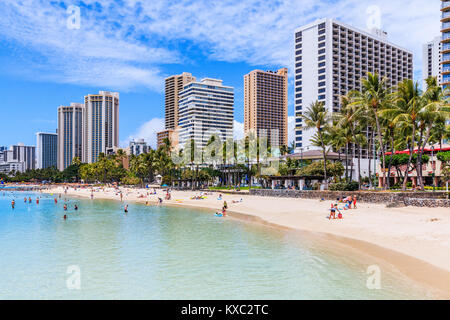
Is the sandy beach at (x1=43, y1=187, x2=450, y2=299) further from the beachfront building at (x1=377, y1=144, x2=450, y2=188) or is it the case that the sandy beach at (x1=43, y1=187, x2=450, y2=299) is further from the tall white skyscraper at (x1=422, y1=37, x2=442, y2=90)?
the tall white skyscraper at (x1=422, y1=37, x2=442, y2=90)

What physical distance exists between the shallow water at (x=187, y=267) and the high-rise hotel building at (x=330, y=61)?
9025cm

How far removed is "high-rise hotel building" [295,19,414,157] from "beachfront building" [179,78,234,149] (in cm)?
7282

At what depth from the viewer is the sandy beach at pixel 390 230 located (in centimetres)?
1563

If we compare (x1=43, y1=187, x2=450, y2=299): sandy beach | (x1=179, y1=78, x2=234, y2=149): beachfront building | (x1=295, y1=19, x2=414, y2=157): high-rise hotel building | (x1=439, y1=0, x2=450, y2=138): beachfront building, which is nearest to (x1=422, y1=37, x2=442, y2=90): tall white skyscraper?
(x1=295, y1=19, x2=414, y2=157): high-rise hotel building

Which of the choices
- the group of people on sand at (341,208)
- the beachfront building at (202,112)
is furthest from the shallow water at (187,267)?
the beachfront building at (202,112)

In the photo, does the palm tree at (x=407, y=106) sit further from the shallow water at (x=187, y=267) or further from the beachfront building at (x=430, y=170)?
the shallow water at (x=187, y=267)

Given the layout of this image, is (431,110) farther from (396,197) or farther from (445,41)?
(445,41)

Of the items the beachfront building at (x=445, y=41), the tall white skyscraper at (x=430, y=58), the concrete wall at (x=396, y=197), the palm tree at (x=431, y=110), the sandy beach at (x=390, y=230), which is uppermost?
the tall white skyscraper at (x=430, y=58)

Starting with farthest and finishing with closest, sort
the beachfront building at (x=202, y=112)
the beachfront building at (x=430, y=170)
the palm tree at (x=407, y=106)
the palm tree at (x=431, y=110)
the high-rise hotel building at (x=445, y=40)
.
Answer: the beachfront building at (x=202, y=112) < the high-rise hotel building at (x=445, y=40) < the beachfront building at (x=430, y=170) < the palm tree at (x=407, y=106) < the palm tree at (x=431, y=110)

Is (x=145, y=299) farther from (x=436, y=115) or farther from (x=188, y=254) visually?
(x=436, y=115)

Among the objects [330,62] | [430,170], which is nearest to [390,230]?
[430,170]

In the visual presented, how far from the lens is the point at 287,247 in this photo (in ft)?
72.8
